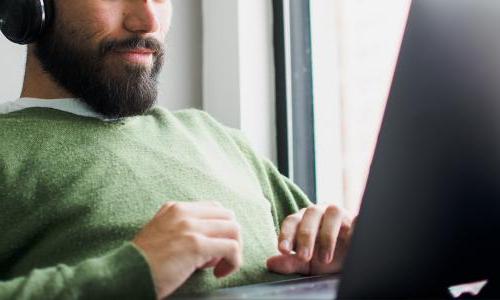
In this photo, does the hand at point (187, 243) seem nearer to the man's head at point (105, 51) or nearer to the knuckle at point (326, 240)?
the knuckle at point (326, 240)

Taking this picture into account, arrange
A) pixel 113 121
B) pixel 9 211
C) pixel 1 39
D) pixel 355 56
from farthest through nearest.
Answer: pixel 355 56 < pixel 1 39 < pixel 113 121 < pixel 9 211

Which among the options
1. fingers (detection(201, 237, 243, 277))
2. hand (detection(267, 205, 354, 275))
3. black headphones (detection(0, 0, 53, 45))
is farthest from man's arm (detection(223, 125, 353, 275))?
black headphones (detection(0, 0, 53, 45))

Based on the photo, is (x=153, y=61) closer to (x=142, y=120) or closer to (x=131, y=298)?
(x=142, y=120)

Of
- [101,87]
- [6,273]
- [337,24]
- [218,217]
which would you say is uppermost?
[337,24]

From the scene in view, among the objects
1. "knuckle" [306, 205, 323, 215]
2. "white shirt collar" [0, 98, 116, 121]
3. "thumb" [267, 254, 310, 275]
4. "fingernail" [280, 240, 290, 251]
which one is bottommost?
"thumb" [267, 254, 310, 275]

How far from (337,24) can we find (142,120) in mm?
733

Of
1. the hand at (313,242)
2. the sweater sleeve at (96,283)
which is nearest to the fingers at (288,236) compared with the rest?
the hand at (313,242)

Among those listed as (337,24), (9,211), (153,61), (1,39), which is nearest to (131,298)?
(9,211)

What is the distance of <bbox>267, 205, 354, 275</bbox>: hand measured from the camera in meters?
0.73

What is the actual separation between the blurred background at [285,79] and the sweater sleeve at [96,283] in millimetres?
889

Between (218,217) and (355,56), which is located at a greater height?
(355,56)

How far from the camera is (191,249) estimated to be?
0.58 m

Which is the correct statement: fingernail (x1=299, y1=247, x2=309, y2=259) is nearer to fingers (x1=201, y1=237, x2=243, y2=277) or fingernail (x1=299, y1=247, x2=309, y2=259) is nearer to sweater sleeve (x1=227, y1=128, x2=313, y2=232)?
fingers (x1=201, y1=237, x2=243, y2=277)

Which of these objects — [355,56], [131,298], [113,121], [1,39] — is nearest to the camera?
[131,298]
